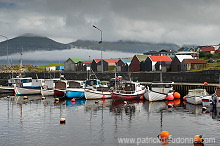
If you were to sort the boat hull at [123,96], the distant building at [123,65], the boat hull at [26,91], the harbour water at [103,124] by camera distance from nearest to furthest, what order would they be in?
the harbour water at [103,124] < the boat hull at [123,96] < the boat hull at [26,91] < the distant building at [123,65]

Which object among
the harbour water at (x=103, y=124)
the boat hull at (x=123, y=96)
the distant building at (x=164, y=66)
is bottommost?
the harbour water at (x=103, y=124)

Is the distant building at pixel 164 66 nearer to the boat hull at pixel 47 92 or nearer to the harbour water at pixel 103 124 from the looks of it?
the boat hull at pixel 47 92

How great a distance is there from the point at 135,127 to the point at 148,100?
21.1 m

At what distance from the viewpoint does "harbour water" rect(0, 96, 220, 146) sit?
29.8 m

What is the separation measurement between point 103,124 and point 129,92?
20.2 meters

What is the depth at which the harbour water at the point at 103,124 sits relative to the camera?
97.6ft

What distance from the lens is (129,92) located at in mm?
56062

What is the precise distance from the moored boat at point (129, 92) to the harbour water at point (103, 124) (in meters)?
2.82

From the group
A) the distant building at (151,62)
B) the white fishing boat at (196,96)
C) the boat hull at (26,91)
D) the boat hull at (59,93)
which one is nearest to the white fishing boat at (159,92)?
the white fishing boat at (196,96)

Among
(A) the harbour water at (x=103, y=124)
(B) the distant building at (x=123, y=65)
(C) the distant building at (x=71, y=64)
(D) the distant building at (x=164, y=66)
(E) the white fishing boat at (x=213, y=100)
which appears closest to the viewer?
(A) the harbour water at (x=103, y=124)

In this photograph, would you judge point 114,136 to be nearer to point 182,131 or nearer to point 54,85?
point 182,131

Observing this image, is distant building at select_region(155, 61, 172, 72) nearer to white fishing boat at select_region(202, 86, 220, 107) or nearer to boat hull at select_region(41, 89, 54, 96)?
boat hull at select_region(41, 89, 54, 96)

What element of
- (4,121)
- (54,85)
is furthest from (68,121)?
(54,85)

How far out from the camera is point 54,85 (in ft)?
230
